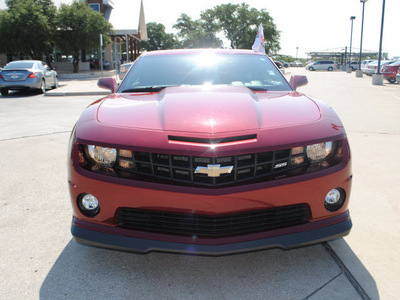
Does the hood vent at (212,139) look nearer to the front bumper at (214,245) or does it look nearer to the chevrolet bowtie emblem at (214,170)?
the chevrolet bowtie emblem at (214,170)

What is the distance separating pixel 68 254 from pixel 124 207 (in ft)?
2.81

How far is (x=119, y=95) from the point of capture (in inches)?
121

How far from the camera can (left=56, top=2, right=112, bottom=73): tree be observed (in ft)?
86.6

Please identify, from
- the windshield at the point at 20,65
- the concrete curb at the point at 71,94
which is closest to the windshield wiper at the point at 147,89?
the concrete curb at the point at 71,94

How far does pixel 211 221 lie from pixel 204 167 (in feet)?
1.07

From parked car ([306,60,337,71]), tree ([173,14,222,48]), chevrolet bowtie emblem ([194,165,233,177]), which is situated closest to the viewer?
chevrolet bowtie emblem ([194,165,233,177])

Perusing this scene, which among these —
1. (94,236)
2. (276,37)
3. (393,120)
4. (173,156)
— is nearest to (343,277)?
(173,156)

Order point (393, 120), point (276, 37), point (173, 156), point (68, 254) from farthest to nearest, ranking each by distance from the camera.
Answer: point (276, 37), point (393, 120), point (68, 254), point (173, 156)

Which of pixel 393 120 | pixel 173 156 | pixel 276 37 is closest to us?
pixel 173 156

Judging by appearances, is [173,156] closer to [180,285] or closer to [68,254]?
[180,285]

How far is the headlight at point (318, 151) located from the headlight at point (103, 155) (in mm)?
1168

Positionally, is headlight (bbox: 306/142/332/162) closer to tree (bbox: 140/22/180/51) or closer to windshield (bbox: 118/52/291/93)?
windshield (bbox: 118/52/291/93)

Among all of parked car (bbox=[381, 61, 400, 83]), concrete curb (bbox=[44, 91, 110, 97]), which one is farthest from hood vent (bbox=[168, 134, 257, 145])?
parked car (bbox=[381, 61, 400, 83])

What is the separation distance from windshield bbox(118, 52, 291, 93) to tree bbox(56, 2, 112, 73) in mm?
24438
